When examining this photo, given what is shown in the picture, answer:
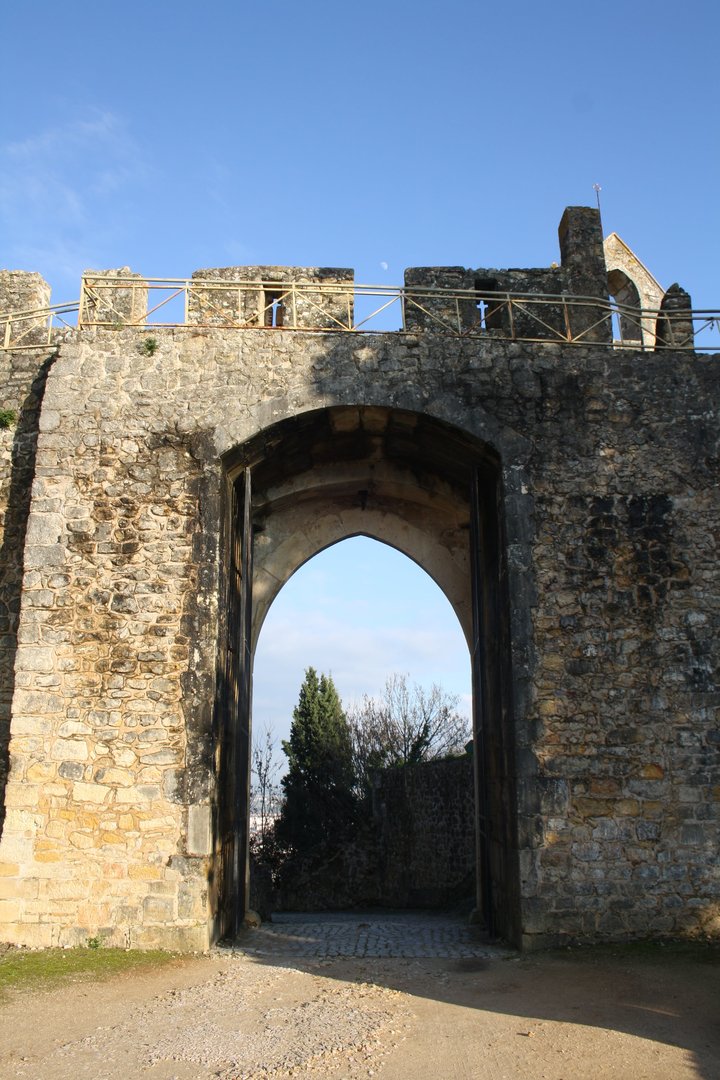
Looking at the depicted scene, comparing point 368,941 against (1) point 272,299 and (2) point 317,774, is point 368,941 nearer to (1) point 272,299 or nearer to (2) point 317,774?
(1) point 272,299

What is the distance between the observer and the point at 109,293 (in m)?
9.77

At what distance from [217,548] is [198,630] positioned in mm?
802

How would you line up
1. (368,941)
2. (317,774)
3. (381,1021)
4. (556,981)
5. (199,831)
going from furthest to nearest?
(317,774), (368,941), (199,831), (556,981), (381,1021)

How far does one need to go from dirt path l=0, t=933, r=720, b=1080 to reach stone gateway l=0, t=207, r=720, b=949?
92 centimetres

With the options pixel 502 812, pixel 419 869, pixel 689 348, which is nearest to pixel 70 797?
pixel 502 812

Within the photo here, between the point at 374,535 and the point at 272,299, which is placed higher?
the point at 272,299

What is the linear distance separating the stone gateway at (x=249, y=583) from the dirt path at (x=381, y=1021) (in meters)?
0.92

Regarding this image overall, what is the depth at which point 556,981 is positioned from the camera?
6.54 m

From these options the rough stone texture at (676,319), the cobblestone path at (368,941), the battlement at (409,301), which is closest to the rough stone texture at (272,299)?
the battlement at (409,301)

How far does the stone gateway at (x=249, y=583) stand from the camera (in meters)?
7.60

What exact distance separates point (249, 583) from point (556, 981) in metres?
4.92

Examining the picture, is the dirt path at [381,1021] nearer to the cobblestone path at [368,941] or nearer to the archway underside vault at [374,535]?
the cobblestone path at [368,941]

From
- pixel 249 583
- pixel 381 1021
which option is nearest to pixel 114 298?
pixel 249 583

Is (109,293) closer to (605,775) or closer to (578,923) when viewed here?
(605,775)
